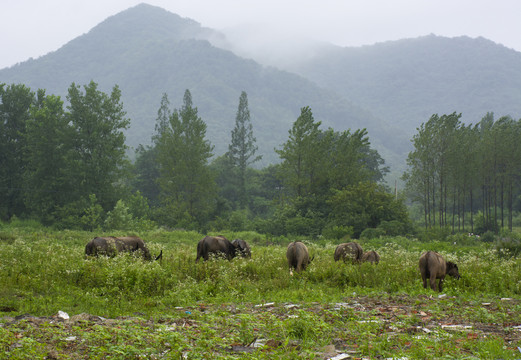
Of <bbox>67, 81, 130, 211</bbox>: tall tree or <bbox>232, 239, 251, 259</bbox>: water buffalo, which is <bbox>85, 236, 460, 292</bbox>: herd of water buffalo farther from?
<bbox>67, 81, 130, 211</bbox>: tall tree

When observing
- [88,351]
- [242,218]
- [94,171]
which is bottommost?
[242,218]

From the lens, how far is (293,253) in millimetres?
16016

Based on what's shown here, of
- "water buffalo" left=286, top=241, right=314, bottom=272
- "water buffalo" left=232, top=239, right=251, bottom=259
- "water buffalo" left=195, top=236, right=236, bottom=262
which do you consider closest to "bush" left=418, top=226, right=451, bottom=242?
"water buffalo" left=232, top=239, right=251, bottom=259

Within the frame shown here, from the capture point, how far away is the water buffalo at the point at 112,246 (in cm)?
1585

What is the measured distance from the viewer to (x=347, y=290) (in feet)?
39.8

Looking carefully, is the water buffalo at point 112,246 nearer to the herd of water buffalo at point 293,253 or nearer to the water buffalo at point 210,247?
the herd of water buffalo at point 293,253

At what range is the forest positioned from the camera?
40312 millimetres

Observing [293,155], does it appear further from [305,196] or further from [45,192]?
[45,192]

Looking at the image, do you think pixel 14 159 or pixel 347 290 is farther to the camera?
pixel 14 159

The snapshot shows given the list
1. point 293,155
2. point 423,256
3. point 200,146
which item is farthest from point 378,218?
point 423,256

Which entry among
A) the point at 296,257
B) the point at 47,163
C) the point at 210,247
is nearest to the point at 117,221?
the point at 47,163

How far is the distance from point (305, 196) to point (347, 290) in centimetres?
3434

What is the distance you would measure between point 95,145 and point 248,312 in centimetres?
3730

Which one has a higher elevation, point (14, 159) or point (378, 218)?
point (14, 159)
